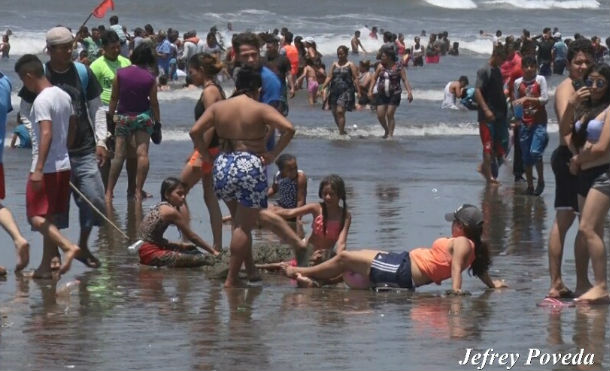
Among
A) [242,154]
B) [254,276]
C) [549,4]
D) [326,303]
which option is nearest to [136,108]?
[254,276]

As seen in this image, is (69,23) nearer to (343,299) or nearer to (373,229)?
(373,229)

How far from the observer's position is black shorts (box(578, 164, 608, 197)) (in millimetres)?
9055

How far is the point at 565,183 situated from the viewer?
31.2 feet

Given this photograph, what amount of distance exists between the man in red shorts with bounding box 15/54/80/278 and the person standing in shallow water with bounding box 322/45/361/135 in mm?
14914

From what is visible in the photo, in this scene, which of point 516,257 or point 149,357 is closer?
point 149,357

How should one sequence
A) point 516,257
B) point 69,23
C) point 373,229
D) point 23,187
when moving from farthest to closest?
point 69,23 < point 23,187 < point 373,229 < point 516,257

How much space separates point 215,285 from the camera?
1022 centimetres

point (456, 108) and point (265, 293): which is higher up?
point (265, 293)

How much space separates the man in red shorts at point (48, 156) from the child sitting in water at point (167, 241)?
1013 mm

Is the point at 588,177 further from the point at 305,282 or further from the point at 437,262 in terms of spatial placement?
the point at 305,282

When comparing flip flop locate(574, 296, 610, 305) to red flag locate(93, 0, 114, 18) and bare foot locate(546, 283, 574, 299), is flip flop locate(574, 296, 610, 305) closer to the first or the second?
bare foot locate(546, 283, 574, 299)

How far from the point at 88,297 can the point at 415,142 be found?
49.3 feet

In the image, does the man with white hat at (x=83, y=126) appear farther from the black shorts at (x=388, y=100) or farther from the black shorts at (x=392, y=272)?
the black shorts at (x=388, y=100)

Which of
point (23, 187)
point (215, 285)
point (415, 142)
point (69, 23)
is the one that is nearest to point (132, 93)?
point (23, 187)
